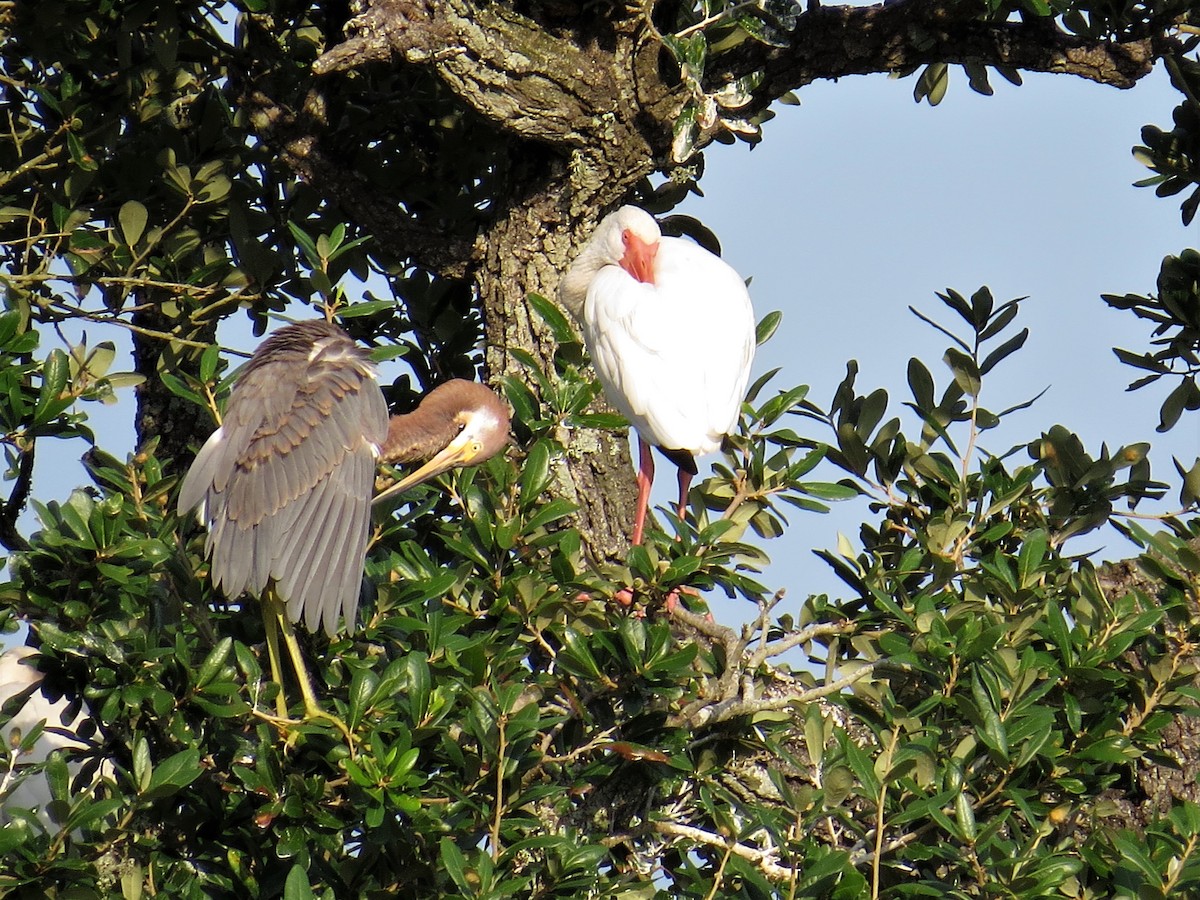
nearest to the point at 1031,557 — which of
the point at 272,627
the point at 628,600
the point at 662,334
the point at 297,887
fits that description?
the point at 628,600

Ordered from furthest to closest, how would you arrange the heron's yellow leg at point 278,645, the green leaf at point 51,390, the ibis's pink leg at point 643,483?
the ibis's pink leg at point 643,483 < the heron's yellow leg at point 278,645 < the green leaf at point 51,390

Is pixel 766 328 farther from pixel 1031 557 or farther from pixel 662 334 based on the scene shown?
pixel 1031 557

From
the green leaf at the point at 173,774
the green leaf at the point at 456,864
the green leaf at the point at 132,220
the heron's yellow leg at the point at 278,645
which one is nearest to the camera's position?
the green leaf at the point at 456,864

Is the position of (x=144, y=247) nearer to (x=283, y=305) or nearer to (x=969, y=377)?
(x=283, y=305)

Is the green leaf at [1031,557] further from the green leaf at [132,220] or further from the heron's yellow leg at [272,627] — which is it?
the green leaf at [132,220]

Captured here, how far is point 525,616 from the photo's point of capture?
115 inches

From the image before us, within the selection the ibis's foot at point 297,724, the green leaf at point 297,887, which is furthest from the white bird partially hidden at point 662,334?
the green leaf at point 297,887

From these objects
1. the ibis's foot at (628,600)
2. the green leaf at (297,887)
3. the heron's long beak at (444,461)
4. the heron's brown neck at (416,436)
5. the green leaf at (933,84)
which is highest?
the green leaf at (933,84)

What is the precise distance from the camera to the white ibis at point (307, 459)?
335cm

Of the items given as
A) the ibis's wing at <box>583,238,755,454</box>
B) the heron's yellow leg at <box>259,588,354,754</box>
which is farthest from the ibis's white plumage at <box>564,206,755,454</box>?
the heron's yellow leg at <box>259,588,354,754</box>

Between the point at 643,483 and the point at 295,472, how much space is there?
41.3 inches

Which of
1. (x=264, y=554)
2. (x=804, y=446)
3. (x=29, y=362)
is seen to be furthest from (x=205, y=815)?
(x=804, y=446)

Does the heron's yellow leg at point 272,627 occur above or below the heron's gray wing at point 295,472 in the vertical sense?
below

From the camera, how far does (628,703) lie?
2.78 metres
